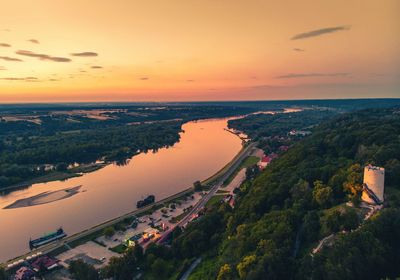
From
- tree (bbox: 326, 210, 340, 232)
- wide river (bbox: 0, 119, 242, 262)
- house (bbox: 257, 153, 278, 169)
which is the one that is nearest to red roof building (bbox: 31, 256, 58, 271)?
wide river (bbox: 0, 119, 242, 262)

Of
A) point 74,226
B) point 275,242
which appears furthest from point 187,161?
point 275,242

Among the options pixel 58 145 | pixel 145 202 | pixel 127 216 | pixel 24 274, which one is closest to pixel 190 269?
pixel 24 274

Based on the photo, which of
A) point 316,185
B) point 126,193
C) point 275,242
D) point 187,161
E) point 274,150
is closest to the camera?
point 275,242

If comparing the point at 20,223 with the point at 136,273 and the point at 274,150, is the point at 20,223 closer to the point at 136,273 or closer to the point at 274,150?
the point at 136,273

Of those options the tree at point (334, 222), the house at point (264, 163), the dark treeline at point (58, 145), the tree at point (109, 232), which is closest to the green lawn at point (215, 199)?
the tree at point (109, 232)

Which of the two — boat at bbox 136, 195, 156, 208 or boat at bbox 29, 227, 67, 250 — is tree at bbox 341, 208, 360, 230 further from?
boat at bbox 136, 195, 156, 208

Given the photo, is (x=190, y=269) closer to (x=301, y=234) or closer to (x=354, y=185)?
(x=301, y=234)

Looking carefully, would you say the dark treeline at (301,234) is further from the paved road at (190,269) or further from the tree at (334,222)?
the paved road at (190,269)
